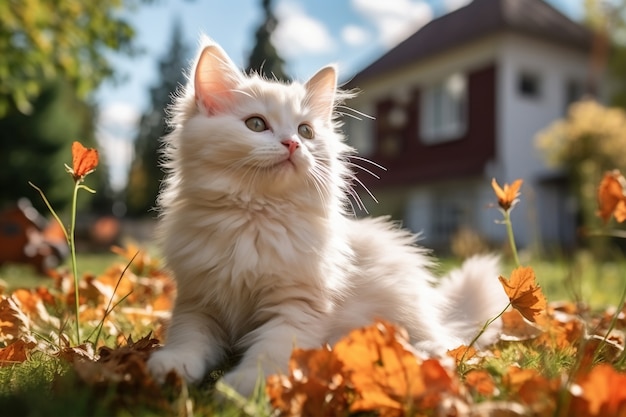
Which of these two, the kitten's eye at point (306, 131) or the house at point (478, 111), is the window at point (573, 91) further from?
the kitten's eye at point (306, 131)

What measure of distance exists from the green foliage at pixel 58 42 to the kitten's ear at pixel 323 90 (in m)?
3.98

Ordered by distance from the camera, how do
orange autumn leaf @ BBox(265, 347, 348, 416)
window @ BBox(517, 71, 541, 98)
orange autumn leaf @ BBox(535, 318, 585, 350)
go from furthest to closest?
1. window @ BBox(517, 71, 541, 98)
2. orange autumn leaf @ BBox(535, 318, 585, 350)
3. orange autumn leaf @ BBox(265, 347, 348, 416)

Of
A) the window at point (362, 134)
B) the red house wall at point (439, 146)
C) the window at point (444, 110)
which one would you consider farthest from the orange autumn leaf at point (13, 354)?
the window at point (362, 134)

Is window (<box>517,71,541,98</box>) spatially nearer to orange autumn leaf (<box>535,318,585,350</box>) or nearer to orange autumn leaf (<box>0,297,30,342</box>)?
orange autumn leaf (<box>535,318,585,350</box>)

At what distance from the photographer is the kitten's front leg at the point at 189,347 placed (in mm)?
1353

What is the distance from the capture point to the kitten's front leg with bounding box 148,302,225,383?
4.44 feet

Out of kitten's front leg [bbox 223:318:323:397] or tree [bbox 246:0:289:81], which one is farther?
tree [bbox 246:0:289:81]

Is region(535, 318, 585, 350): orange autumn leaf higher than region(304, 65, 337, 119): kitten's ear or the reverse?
the reverse

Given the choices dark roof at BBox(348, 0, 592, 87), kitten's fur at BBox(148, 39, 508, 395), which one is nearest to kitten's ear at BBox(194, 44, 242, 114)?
kitten's fur at BBox(148, 39, 508, 395)

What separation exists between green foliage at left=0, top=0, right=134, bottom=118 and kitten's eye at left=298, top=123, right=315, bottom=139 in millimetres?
4135

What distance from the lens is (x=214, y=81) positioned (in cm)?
184

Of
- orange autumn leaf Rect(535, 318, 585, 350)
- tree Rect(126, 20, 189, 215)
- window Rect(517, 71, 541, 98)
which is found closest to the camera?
orange autumn leaf Rect(535, 318, 585, 350)

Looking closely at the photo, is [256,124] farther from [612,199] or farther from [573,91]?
[573,91]

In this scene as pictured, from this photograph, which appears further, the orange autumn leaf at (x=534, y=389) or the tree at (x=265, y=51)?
the tree at (x=265, y=51)
